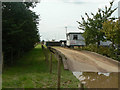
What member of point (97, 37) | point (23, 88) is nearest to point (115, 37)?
point (97, 37)

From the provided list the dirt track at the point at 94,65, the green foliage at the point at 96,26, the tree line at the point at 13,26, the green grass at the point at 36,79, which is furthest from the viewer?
the green foliage at the point at 96,26

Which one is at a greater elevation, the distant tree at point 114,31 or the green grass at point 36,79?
the distant tree at point 114,31

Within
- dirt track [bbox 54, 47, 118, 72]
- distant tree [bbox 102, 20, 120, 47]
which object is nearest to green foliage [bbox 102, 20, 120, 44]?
distant tree [bbox 102, 20, 120, 47]

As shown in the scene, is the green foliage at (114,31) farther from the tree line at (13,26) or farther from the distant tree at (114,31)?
the tree line at (13,26)

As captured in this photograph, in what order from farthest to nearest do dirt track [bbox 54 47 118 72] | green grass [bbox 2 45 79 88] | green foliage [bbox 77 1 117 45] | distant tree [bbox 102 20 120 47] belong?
1. green foliage [bbox 77 1 117 45]
2. distant tree [bbox 102 20 120 47]
3. dirt track [bbox 54 47 118 72]
4. green grass [bbox 2 45 79 88]

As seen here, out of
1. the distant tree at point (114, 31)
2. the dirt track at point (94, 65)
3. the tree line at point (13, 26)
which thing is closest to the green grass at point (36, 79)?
the dirt track at point (94, 65)

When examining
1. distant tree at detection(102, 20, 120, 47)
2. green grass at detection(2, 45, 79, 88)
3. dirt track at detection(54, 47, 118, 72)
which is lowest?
green grass at detection(2, 45, 79, 88)

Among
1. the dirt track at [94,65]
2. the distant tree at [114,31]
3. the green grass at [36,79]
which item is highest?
the distant tree at [114,31]

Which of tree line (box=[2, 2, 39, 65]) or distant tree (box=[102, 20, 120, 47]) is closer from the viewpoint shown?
tree line (box=[2, 2, 39, 65])

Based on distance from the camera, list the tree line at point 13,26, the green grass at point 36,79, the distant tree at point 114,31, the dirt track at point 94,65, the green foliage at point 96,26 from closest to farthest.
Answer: the green grass at point 36,79 < the dirt track at point 94,65 < the tree line at point 13,26 < the distant tree at point 114,31 < the green foliage at point 96,26

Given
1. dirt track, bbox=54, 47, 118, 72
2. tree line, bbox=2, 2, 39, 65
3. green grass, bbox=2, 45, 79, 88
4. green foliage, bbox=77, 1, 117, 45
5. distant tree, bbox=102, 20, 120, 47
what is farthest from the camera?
green foliage, bbox=77, 1, 117, 45

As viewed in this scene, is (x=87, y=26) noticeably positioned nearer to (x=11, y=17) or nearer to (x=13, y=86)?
(x=11, y=17)

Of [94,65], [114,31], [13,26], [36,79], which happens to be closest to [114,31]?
[114,31]

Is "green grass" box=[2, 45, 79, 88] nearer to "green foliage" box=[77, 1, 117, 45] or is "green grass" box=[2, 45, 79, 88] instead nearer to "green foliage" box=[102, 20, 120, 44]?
"green foliage" box=[102, 20, 120, 44]
